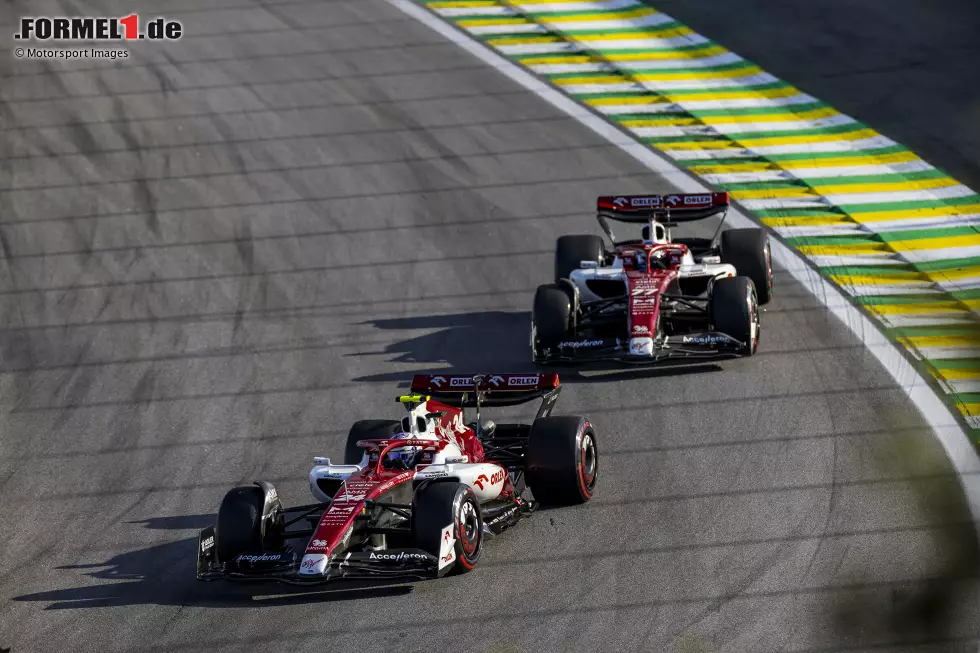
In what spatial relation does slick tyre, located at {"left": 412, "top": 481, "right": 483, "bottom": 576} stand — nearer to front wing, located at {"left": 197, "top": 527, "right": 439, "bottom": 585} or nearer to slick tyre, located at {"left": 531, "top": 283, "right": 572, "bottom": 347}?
front wing, located at {"left": 197, "top": 527, "right": 439, "bottom": 585}

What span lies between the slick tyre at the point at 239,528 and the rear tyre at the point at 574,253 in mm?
6099

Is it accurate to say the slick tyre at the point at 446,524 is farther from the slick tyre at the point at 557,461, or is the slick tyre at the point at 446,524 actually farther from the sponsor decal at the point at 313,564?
the slick tyre at the point at 557,461

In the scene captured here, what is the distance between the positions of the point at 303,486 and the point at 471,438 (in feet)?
6.05

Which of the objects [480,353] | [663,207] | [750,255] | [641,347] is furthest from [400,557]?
[663,207]

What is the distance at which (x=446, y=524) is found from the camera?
31.8ft

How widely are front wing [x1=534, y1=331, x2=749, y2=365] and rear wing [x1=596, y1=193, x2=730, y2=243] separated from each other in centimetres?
201

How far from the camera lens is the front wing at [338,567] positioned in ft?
31.1

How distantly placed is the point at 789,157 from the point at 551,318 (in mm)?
7307

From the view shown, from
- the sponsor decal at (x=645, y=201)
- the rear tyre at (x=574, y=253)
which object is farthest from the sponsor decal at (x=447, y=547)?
the sponsor decal at (x=645, y=201)

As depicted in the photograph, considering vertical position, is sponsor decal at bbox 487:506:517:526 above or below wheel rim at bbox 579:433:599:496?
below

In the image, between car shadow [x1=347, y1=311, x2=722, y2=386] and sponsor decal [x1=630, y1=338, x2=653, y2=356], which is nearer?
sponsor decal [x1=630, y1=338, x2=653, y2=356]

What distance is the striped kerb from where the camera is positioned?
15492mm

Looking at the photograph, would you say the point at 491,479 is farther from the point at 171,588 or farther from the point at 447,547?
the point at 171,588

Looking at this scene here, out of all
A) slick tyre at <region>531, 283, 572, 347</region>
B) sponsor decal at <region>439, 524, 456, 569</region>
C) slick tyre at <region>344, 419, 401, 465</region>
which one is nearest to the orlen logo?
sponsor decal at <region>439, 524, 456, 569</region>
